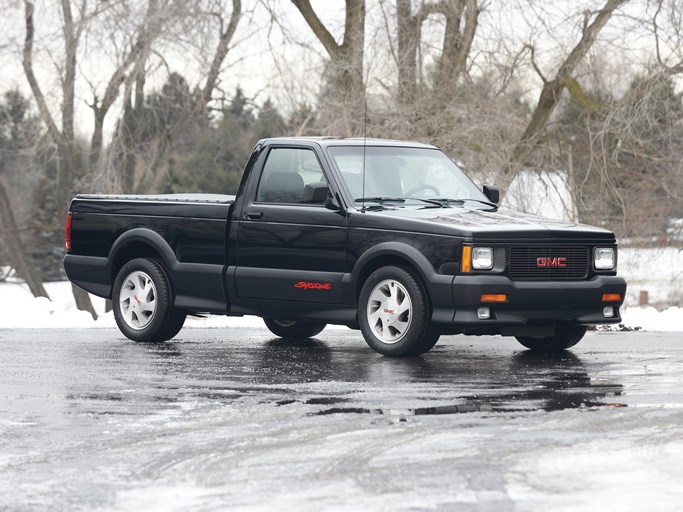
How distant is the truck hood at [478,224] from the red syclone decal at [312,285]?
648 millimetres

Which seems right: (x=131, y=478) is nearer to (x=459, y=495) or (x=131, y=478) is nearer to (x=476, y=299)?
(x=459, y=495)

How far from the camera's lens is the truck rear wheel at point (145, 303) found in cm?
1398

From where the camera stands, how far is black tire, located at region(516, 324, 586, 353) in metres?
13.0

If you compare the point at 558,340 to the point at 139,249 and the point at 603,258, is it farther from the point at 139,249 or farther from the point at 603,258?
the point at 139,249

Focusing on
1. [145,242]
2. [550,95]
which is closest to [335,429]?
[145,242]

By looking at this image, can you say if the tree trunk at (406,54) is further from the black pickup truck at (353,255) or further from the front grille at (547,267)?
the front grille at (547,267)

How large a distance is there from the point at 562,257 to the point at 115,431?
17.0ft

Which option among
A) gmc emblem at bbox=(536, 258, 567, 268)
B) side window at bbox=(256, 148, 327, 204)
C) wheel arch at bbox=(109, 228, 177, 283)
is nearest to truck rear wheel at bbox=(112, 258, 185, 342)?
wheel arch at bbox=(109, 228, 177, 283)

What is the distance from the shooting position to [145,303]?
14.2 metres

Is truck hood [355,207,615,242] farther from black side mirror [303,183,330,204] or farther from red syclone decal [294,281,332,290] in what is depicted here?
red syclone decal [294,281,332,290]

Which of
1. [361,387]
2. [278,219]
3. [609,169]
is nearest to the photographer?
[361,387]

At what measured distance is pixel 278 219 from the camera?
13.1 meters

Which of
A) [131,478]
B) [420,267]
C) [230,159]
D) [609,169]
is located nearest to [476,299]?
[420,267]

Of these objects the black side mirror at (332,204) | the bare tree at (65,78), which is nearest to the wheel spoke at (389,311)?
the black side mirror at (332,204)
